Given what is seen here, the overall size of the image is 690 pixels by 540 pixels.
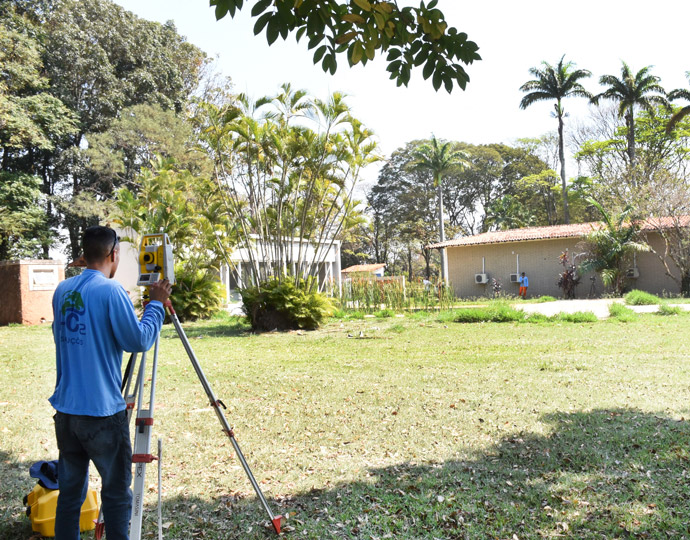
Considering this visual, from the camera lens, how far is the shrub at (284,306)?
47.8 ft

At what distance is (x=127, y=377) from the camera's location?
2887 mm

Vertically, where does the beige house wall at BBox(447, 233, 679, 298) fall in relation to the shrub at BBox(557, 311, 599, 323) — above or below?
above

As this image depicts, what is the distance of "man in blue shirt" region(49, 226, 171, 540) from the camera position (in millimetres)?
2480

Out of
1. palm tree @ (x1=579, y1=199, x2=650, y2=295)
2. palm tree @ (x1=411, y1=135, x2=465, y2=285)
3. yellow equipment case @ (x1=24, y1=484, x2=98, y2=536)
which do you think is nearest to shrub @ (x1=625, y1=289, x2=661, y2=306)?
palm tree @ (x1=579, y1=199, x2=650, y2=295)

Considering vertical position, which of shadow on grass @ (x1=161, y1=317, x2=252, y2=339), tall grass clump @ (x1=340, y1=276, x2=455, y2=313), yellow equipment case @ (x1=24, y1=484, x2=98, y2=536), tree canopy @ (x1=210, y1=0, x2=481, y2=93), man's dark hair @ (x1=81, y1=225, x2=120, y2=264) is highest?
tree canopy @ (x1=210, y1=0, x2=481, y2=93)

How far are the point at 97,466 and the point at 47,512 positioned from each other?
112 centimetres

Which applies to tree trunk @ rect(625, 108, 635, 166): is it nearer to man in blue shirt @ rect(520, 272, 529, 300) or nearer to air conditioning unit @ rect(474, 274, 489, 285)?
man in blue shirt @ rect(520, 272, 529, 300)

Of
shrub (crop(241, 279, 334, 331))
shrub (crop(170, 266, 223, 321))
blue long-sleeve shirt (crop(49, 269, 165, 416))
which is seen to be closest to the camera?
blue long-sleeve shirt (crop(49, 269, 165, 416))

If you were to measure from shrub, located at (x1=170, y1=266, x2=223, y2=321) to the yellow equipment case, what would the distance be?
1477 centimetres

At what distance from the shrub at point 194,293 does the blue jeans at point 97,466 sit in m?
15.6

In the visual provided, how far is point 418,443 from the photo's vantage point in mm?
5020

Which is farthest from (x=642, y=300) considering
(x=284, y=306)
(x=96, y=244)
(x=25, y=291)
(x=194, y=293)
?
(x=25, y=291)

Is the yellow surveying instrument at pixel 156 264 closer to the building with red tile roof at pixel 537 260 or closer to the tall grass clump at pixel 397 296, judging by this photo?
the tall grass clump at pixel 397 296

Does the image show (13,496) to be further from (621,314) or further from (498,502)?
(621,314)
